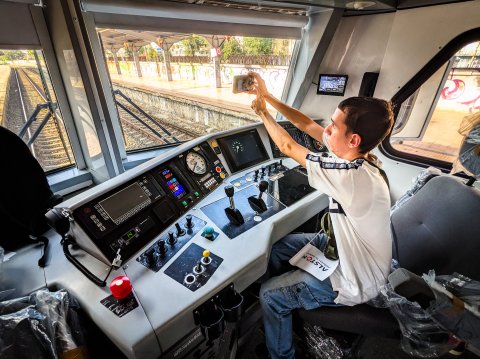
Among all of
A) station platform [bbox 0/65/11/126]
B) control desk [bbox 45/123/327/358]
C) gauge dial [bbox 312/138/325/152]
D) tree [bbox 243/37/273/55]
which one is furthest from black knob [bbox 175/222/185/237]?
tree [bbox 243/37/273/55]

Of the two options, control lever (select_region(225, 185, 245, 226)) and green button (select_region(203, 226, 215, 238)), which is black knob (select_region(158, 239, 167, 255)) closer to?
green button (select_region(203, 226, 215, 238))

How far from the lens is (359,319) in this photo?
3.65 ft

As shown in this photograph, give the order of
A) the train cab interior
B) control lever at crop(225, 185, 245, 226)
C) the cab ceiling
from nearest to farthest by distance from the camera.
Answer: the train cab interior
control lever at crop(225, 185, 245, 226)
the cab ceiling

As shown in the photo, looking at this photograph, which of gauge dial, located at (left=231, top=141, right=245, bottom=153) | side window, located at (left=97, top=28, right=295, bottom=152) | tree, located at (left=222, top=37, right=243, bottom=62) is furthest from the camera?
tree, located at (left=222, top=37, right=243, bottom=62)

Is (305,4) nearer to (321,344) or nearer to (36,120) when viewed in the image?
(36,120)

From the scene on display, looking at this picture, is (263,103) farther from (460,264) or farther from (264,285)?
(460,264)

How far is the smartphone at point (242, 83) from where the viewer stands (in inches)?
62.0

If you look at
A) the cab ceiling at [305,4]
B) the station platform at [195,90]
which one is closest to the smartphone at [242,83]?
the station platform at [195,90]

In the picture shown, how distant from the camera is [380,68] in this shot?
2283 millimetres

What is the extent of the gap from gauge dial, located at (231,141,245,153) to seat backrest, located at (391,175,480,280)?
1.17m

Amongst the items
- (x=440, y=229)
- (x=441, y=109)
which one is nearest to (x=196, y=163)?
(x=440, y=229)

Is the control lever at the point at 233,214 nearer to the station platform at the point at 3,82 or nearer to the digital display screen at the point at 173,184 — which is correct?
the digital display screen at the point at 173,184

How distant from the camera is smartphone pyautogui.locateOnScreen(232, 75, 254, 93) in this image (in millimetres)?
1576

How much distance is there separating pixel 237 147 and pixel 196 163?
0.48m
